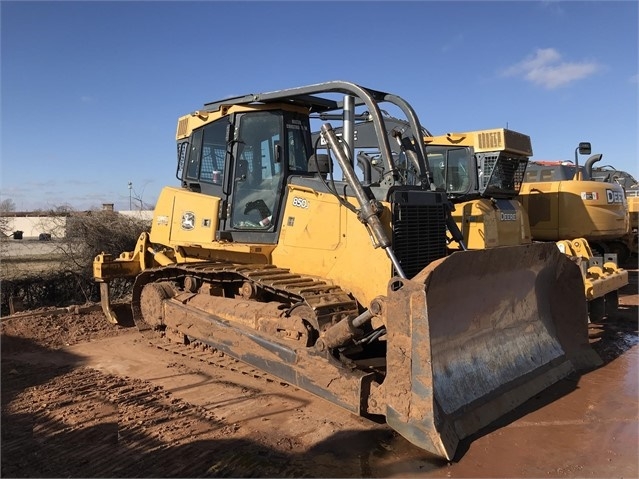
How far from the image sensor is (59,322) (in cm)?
811

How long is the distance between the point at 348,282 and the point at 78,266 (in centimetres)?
791

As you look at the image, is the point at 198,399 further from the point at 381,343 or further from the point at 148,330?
the point at 148,330

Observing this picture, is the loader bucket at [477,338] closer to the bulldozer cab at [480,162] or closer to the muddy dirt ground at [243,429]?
the muddy dirt ground at [243,429]

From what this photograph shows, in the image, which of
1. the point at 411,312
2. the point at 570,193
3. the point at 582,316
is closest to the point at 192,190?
the point at 411,312

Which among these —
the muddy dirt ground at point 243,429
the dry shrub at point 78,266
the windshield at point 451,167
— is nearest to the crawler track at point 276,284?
the muddy dirt ground at point 243,429

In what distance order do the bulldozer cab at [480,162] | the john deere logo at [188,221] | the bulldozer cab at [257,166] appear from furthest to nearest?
1. the bulldozer cab at [480,162]
2. the john deere logo at [188,221]
3. the bulldozer cab at [257,166]

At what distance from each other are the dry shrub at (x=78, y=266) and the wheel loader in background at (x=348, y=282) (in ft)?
13.3

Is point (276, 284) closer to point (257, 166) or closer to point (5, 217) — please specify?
point (257, 166)

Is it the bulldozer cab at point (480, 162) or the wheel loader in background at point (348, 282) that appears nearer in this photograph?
the wheel loader in background at point (348, 282)

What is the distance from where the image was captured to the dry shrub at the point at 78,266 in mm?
9977

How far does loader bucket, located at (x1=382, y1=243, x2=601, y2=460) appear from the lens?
3.74 meters

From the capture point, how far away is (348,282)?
5.07 m

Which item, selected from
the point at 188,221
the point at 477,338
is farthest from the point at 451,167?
the point at 477,338

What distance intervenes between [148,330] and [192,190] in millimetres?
2406
